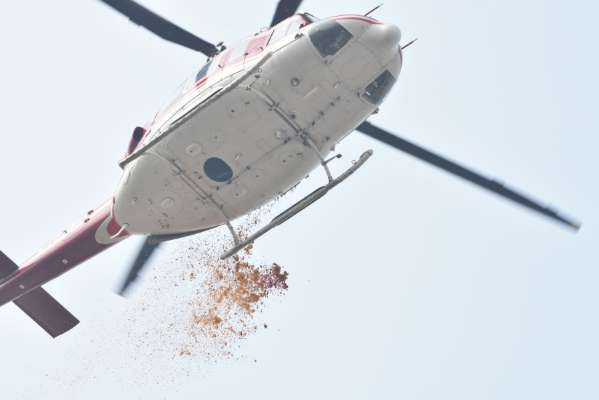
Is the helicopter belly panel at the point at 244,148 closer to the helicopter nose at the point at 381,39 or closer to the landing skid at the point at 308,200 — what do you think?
the landing skid at the point at 308,200

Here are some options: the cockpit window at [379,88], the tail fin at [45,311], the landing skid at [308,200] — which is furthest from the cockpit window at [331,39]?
the tail fin at [45,311]

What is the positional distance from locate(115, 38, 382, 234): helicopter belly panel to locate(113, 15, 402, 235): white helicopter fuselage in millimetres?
19

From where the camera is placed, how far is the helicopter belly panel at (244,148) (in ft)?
52.5

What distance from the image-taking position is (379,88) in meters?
16.6

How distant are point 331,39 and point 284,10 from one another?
7.18 ft

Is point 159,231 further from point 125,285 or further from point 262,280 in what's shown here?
point 262,280

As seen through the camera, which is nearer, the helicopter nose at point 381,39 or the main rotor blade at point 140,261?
the helicopter nose at point 381,39

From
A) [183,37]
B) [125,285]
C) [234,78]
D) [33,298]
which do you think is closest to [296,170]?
[234,78]

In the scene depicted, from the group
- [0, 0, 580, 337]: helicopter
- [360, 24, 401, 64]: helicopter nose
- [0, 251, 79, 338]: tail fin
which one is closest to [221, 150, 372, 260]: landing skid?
[0, 0, 580, 337]: helicopter

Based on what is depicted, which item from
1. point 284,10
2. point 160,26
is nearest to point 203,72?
point 160,26

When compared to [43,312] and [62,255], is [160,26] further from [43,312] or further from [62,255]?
[43,312]

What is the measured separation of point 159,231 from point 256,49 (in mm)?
4497

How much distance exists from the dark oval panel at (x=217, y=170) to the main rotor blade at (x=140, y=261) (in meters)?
2.62

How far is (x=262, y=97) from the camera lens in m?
16.0
